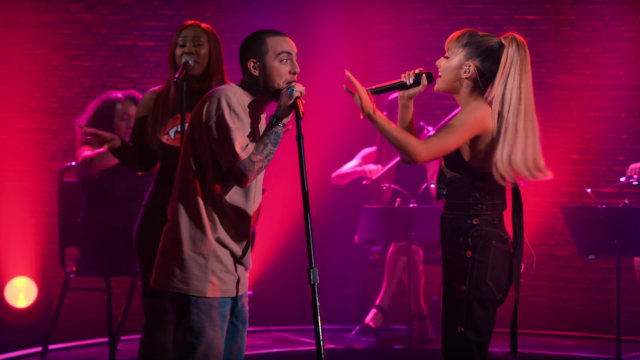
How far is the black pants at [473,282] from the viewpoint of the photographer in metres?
2.28

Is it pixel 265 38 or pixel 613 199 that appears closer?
pixel 265 38

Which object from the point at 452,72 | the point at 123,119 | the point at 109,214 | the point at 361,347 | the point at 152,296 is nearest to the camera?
the point at 452,72

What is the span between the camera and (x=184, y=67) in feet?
10.2

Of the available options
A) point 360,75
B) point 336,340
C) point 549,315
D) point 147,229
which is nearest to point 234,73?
point 360,75

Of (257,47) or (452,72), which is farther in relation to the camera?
(452,72)

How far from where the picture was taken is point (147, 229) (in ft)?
9.75

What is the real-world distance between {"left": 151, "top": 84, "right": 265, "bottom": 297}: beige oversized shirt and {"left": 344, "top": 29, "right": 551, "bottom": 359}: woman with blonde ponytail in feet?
1.55

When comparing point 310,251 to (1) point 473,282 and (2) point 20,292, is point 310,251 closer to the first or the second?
(1) point 473,282

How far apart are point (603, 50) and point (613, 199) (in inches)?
57.3

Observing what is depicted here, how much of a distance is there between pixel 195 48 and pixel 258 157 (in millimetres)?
1321

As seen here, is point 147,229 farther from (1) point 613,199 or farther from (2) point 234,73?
(1) point 613,199

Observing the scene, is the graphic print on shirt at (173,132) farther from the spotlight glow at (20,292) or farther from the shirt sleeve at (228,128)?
the spotlight glow at (20,292)

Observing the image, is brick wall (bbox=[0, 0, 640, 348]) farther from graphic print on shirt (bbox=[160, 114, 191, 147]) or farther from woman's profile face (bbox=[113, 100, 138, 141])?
graphic print on shirt (bbox=[160, 114, 191, 147])

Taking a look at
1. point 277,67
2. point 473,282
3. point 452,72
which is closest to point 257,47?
point 277,67
